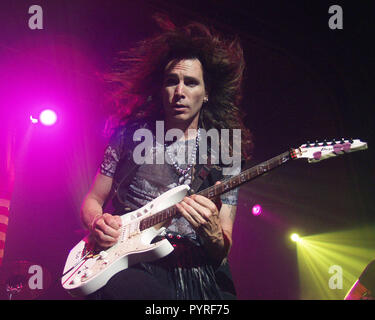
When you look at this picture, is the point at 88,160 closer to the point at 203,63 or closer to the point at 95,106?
the point at 95,106

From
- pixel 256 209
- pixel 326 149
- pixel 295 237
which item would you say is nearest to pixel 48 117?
pixel 326 149

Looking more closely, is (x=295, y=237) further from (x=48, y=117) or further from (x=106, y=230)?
(x=106, y=230)

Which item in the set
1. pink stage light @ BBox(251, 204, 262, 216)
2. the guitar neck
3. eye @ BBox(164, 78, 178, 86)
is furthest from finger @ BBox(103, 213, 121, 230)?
pink stage light @ BBox(251, 204, 262, 216)

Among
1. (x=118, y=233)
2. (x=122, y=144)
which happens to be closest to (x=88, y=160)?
(x=122, y=144)

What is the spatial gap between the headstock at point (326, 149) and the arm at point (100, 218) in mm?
1296

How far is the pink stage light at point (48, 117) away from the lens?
4922 millimetres

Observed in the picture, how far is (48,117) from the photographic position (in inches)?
195

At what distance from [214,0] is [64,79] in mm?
2853

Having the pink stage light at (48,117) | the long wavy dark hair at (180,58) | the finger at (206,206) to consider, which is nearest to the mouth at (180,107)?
the long wavy dark hair at (180,58)

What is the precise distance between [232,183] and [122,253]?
85cm

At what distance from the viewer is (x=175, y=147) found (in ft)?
7.88

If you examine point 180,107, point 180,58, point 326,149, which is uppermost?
point 180,58

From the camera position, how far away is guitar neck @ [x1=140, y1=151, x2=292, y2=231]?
1890mm

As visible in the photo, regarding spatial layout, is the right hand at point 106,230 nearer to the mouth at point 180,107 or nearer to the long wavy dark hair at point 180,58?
the mouth at point 180,107
